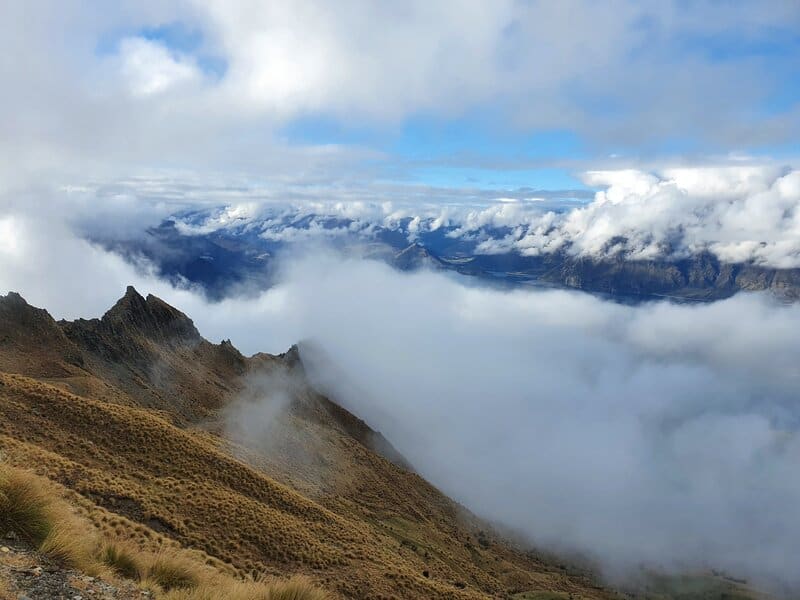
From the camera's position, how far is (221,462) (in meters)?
43.6

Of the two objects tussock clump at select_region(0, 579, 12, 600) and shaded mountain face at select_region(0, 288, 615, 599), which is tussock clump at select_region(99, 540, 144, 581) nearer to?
tussock clump at select_region(0, 579, 12, 600)

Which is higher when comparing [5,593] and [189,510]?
[5,593]

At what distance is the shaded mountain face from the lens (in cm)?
3219

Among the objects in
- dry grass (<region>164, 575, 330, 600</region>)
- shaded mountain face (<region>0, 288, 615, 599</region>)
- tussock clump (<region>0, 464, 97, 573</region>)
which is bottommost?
shaded mountain face (<region>0, 288, 615, 599</region>)

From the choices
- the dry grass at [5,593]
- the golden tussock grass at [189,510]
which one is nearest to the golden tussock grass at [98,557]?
the golden tussock grass at [189,510]

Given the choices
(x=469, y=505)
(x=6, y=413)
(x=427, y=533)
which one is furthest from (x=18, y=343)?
(x=469, y=505)

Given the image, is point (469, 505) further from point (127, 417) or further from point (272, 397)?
point (127, 417)

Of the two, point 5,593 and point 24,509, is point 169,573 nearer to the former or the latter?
point 24,509

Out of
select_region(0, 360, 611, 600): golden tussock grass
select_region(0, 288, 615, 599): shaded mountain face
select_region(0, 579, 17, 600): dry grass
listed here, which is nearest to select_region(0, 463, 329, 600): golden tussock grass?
select_region(0, 360, 611, 600): golden tussock grass

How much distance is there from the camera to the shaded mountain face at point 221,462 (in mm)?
32188

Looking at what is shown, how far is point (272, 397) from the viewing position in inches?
4205

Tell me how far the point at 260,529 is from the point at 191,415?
49.2 metres

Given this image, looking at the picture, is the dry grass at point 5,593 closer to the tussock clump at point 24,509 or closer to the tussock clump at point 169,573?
the tussock clump at point 24,509

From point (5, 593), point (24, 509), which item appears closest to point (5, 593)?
point (5, 593)
